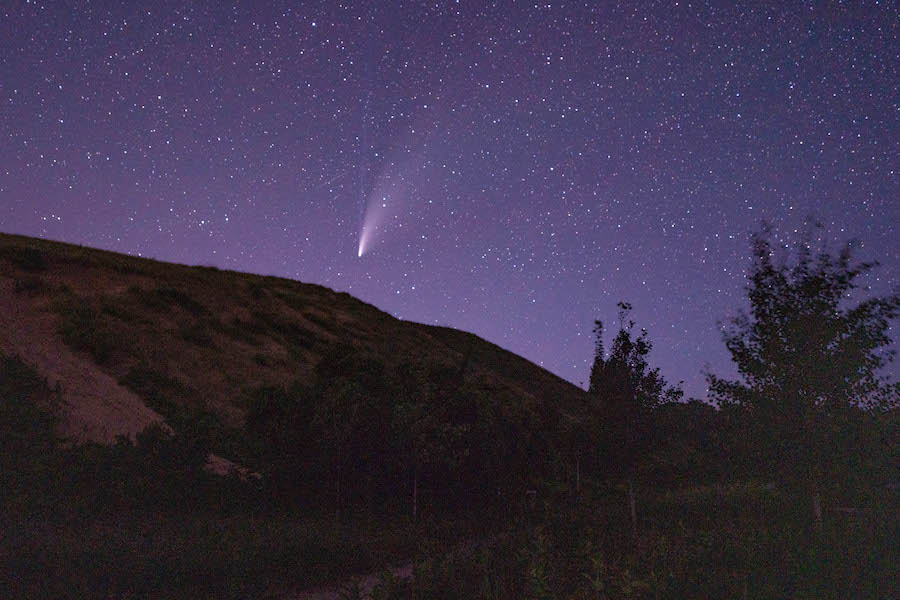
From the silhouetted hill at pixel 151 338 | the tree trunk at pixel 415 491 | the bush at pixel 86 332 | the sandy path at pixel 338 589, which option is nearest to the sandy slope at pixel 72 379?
the silhouetted hill at pixel 151 338

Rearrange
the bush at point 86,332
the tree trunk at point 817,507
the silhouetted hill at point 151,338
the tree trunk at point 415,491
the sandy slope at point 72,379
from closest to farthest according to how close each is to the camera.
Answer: the tree trunk at point 817,507, the tree trunk at point 415,491, the sandy slope at point 72,379, the silhouetted hill at point 151,338, the bush at point 86,332

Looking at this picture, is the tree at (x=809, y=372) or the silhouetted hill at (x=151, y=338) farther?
the silhouetted hill at (x=151, y=338)

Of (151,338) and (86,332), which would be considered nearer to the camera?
(86,332)

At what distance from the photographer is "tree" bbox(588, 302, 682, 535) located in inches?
602

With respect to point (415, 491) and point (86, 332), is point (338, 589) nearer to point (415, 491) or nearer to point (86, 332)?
point (415, 491)

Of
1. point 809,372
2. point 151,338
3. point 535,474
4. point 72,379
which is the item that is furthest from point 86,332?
point 809,372

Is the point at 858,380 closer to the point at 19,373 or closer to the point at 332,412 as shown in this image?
the point at 332,412

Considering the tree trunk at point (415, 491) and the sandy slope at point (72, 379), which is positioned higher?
the sandy slope at point (72, 379)

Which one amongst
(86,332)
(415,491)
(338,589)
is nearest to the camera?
(338,589)

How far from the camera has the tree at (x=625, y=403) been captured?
1530 cm

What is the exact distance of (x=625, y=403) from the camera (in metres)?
15.5

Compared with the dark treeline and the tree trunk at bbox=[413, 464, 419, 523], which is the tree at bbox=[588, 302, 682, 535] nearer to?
the dark treeline

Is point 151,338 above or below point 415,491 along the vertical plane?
above

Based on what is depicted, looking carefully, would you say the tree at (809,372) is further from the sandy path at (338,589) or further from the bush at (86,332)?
the bush at (86,332)
